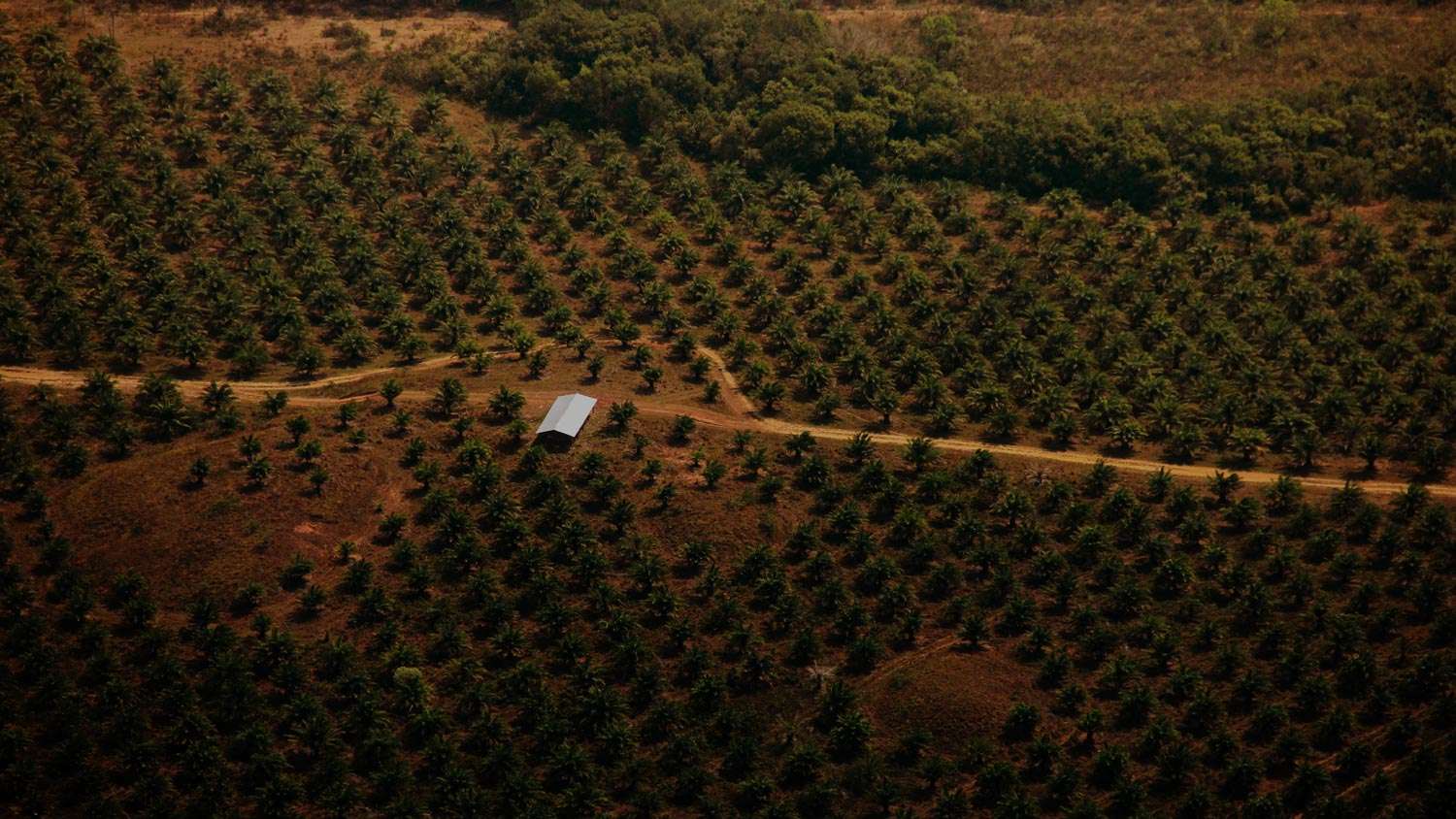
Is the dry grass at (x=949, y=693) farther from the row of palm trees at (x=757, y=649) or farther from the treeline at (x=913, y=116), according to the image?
the treeline at (x=913, y=116)

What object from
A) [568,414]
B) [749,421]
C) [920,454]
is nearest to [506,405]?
[568,414]

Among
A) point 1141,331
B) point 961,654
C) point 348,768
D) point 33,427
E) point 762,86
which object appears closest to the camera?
point 348,768

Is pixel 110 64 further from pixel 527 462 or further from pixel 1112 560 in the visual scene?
pixel 1112 560

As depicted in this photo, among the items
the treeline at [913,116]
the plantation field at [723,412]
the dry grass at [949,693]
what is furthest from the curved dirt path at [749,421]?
the treeline at [913,116]

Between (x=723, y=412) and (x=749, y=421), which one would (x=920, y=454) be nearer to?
(x=749, y=421)

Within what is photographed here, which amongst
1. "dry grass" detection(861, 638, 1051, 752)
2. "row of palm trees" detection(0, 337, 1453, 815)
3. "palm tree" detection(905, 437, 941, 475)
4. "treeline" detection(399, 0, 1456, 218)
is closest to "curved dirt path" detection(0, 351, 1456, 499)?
"palm tree" detection(905, 437, 941, 475)

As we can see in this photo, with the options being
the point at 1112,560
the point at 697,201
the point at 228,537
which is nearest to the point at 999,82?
the point at 697,201

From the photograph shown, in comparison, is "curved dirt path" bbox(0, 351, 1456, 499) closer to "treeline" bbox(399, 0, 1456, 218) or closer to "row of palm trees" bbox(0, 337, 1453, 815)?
"row of palm trees" bbox(0, 337, 1453, 815)
